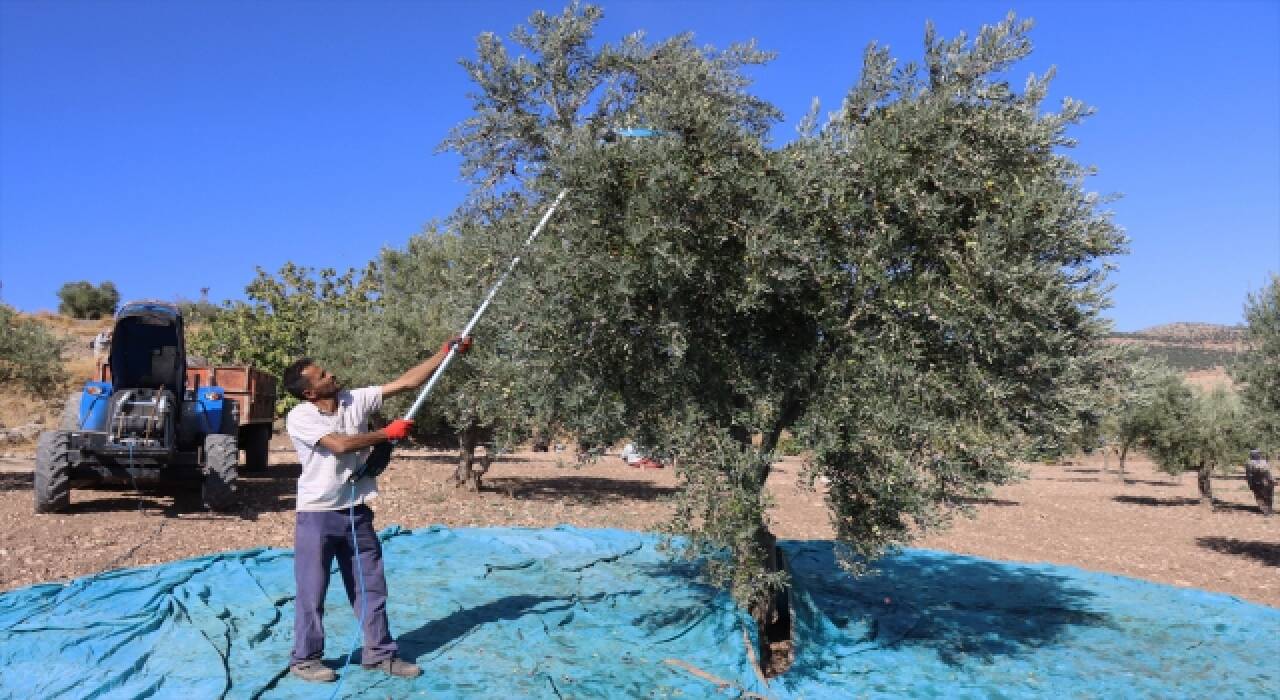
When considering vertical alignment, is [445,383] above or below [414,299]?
below

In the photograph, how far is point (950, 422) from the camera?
6.22m

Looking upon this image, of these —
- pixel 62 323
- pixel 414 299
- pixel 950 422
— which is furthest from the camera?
pixel 62 323

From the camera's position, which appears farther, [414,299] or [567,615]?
[414,299]

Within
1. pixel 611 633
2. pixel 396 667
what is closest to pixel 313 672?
pixel 396 667

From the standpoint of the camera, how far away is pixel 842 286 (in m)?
6.53

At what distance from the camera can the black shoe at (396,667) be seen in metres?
6.05

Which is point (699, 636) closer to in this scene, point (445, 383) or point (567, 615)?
point (567, 615)

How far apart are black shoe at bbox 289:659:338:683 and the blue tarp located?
0.08m

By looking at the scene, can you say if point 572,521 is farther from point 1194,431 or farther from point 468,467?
point 1194,431

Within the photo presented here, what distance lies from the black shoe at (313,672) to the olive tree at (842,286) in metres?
2.77

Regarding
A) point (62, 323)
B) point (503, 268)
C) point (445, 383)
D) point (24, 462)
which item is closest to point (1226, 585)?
point (503, 268)

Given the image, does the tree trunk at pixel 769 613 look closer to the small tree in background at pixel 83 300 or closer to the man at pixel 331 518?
the man at pixel 331 518

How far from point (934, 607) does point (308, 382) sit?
7.12m

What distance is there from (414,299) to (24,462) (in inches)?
490
